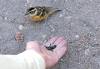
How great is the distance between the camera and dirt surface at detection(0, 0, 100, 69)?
3166 mm

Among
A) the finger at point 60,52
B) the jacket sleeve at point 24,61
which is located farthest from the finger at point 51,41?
the jacket sleeve at point 24,61

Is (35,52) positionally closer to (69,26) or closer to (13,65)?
(13,65)

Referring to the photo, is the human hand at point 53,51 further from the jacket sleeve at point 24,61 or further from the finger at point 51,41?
the jacket sleeve at point 24,61

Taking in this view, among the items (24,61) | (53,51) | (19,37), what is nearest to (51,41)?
(53,51)

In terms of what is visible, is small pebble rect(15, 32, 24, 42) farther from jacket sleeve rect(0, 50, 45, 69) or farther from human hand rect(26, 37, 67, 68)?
jacket sleeve rect(0, 50, 45, 69)

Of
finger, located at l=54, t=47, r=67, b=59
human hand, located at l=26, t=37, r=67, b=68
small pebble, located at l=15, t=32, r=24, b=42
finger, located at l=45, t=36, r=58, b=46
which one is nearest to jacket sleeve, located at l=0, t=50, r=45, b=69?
human hand, located at l=26, t=37, r=67, b=68

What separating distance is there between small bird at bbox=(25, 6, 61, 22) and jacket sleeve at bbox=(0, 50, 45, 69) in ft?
2.29

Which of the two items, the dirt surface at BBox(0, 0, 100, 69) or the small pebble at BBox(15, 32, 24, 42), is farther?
the small pebble at BBox(15, 32, 24, 42)

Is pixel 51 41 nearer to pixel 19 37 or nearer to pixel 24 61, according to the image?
pixel 19 37

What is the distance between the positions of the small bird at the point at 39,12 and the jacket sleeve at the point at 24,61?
699 mm

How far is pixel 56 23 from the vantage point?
3.45m

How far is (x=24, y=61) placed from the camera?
257 centimetres

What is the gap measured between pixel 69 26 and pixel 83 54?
33cm

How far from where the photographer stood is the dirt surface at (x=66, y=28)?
317 centimetres
